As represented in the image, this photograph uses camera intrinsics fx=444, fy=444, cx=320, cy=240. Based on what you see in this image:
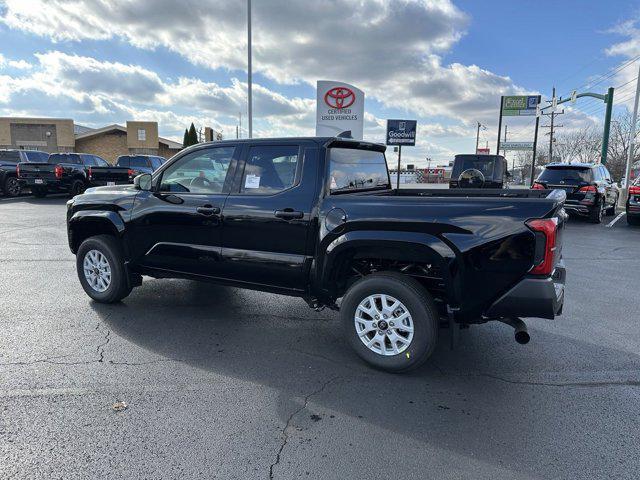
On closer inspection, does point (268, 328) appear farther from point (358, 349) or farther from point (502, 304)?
point (502, 304)

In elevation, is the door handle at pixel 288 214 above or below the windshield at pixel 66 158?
below

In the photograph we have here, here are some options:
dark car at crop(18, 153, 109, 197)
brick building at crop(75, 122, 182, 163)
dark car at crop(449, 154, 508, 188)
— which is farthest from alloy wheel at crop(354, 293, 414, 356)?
brick building at crop(75, 122, 182, 163)

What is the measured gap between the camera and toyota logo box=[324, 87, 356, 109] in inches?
560

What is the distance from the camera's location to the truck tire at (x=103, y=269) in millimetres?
4969

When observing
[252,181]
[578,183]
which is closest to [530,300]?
[252,181]

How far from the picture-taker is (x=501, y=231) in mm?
3088

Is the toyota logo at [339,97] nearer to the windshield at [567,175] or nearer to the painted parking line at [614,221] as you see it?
the windshield at [567,175]

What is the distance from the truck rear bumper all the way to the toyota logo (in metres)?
12.0

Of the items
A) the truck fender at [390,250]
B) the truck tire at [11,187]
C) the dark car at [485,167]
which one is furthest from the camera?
the truck tire at [11,187]

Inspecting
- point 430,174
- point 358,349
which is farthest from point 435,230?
point 430,174

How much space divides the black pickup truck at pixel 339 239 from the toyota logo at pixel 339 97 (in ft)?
32.2

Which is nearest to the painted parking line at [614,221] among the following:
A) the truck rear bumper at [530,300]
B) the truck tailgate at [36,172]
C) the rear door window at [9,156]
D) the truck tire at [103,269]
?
the truck rear bumper at [530,300]

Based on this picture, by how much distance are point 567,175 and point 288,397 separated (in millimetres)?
11687

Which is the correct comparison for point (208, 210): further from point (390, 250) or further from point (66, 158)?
point (66, 158)
